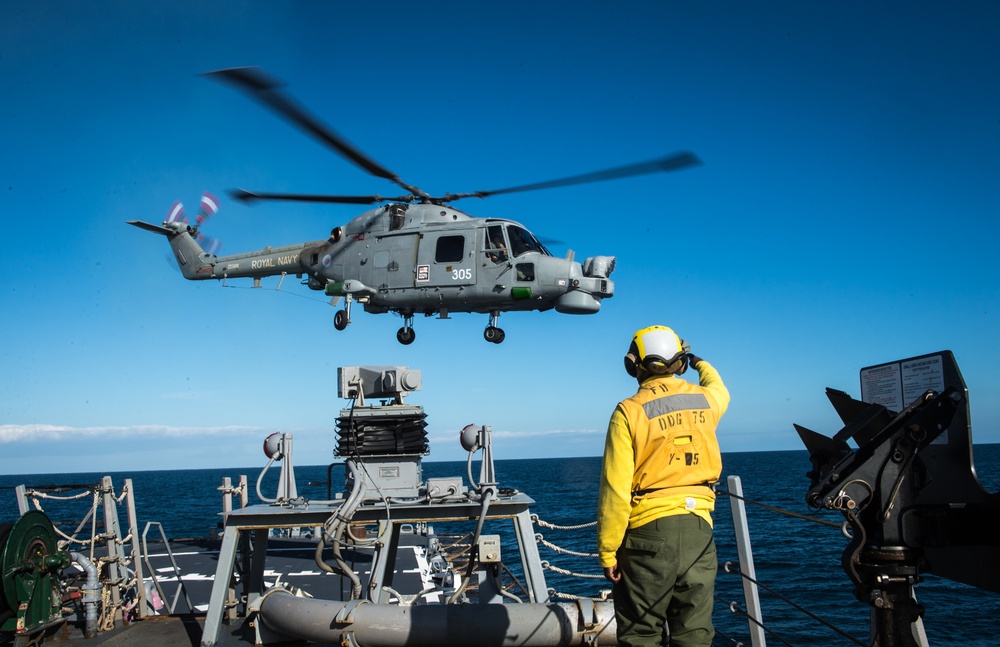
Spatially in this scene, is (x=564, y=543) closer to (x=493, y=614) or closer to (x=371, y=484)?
(x=371, y=484)

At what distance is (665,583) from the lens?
3.81m

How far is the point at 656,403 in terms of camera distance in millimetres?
3963

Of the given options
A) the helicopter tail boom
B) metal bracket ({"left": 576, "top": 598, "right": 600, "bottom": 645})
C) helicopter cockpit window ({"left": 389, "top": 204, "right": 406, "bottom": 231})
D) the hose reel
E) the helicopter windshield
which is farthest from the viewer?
the helicopter tail boom

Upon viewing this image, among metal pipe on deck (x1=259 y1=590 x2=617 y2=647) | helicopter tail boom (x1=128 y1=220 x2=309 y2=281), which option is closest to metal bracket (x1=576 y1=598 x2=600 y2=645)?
metal pipe on deck (x1=259 y1=590 x2=617 y2=647)

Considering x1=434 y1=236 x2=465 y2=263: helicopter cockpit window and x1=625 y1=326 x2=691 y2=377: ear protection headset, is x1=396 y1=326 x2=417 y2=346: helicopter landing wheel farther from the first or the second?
x1=625 y1=326 x2=691 y2=377: ear protection headset

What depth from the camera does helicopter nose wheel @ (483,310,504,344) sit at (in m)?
15.8

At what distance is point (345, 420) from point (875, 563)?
663cm

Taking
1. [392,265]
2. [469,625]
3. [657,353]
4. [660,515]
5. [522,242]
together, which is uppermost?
[522,242]

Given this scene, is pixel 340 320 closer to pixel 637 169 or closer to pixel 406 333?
pixel 406 333

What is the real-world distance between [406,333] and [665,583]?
41.2 ft

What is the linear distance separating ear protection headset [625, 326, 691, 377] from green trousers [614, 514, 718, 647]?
0.80m

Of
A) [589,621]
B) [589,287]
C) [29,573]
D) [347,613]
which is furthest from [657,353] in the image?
[589,287]

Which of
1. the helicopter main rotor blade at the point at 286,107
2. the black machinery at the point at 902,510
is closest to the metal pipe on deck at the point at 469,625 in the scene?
the black machinery at the point at 902,510

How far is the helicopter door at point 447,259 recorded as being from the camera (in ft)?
50.0
